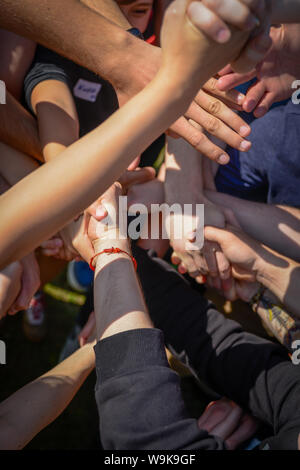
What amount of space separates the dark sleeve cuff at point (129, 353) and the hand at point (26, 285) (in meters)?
0.51

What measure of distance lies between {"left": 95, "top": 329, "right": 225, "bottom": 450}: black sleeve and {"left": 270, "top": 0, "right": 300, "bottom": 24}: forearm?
2.61ft

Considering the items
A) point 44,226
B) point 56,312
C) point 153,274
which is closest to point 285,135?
point 153,274

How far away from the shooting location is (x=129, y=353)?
0.86 m

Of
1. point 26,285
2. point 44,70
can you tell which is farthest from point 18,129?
point 26,285

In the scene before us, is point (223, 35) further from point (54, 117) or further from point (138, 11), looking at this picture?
point (138, 11)

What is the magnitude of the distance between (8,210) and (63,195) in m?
0.11

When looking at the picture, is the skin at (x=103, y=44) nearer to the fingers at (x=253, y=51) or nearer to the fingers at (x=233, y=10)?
the fingers at (x=253, y=51)

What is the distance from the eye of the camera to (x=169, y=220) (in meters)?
1.49

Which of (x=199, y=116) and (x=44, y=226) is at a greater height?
(x=199, y=116)

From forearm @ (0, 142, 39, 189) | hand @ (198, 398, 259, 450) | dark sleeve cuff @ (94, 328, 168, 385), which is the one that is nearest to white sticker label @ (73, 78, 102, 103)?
forearm @ (0, 142, 39, 189)

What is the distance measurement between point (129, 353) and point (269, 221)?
0.81m

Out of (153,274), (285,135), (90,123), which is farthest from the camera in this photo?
(90,123)

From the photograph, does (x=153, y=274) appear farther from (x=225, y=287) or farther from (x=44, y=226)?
(x=44, y=226)
